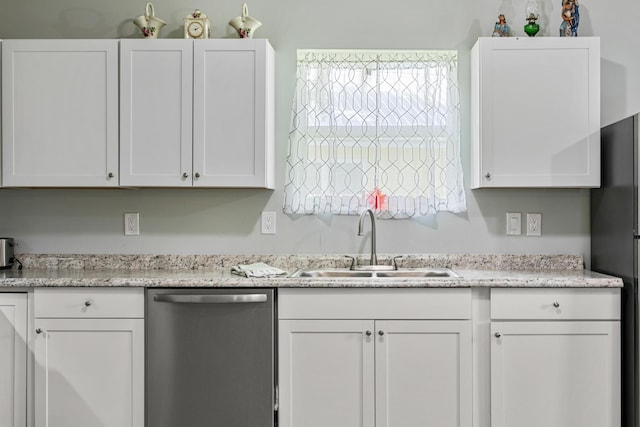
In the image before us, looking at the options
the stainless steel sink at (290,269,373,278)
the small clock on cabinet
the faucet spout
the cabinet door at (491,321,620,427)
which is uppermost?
the small clock on cabinet

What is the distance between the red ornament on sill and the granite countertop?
31 centimetres

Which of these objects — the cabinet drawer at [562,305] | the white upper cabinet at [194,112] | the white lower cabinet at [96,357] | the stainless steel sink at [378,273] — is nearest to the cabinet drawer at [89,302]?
the white lower cabinet at [96,357]

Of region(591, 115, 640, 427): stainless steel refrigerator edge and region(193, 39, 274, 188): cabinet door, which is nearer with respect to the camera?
region(591, 115, 640, 427): stainless steel refrigerator edge

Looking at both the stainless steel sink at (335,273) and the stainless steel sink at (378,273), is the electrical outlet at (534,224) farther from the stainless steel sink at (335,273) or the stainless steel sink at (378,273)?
the stainless steel sink at (335,273)

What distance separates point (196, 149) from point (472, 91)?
1.43 meters

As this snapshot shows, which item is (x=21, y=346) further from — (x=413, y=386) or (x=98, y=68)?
(x=413, y=386)

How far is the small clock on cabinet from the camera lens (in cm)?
279

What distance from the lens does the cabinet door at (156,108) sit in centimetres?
268

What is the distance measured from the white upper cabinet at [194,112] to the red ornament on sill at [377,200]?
2.01ft

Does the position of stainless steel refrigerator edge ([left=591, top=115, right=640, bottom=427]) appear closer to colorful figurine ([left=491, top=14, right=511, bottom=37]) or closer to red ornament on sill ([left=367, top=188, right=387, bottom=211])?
colorful figurine ([left=491, top=14, right=511, bottom=37])

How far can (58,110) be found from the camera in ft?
8.84

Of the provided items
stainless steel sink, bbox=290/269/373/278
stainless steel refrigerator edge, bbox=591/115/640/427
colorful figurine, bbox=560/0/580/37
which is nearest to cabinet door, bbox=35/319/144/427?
stainless steel sink, bbox=290/269/373/278

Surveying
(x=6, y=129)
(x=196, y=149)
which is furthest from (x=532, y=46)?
(x=6, y=129)

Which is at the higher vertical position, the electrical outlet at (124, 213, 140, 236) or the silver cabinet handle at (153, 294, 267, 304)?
the electrical outlet at (124, 213, 140, 236)
